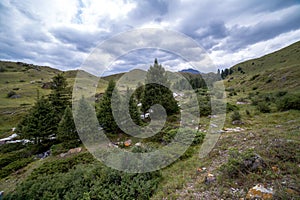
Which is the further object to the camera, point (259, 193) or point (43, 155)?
point (43, 155)

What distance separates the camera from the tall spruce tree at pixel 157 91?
18.1 meters

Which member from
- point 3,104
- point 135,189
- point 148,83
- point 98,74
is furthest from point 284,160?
point 3,104

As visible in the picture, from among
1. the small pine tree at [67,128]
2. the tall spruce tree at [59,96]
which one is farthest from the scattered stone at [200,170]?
the tall spruce tree at [59,96]

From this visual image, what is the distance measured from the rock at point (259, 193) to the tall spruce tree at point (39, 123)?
18761 millimetres

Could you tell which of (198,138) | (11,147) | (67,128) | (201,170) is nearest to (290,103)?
(198,138)

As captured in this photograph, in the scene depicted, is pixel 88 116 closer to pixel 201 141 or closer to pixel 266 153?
pixel 201 141

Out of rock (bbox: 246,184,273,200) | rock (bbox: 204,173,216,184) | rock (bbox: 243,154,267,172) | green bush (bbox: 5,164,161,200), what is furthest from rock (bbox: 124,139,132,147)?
rock (bbox: 246,184,273,200)

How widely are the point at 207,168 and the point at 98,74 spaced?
358 inches

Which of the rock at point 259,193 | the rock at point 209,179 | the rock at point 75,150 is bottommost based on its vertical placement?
the rock at point 75,150

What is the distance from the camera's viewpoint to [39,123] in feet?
50.2

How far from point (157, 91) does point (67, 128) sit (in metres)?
11.3

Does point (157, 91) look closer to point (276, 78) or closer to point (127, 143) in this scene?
point (127, 143)

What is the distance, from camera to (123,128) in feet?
52.5

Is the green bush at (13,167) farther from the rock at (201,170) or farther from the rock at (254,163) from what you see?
the rock at (254,163)
